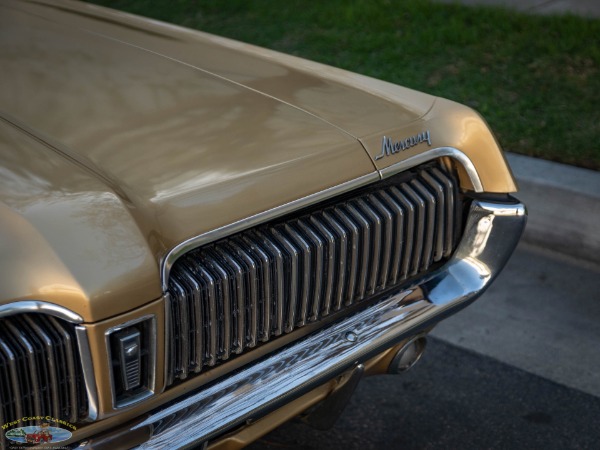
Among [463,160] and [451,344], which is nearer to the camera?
[463,160]

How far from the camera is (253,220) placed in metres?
2.20

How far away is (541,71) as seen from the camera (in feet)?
19.2

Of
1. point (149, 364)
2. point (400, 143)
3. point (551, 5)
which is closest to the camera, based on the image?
point (149, 364)

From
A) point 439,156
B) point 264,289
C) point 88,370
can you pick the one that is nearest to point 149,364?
point 88,370

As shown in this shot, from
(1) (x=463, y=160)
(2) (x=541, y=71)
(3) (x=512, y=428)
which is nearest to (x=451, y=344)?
(3) (x=512, y=428)

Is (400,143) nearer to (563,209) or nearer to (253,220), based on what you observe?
(253,220)

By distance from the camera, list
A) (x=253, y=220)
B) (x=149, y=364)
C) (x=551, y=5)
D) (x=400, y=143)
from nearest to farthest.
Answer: (x=149, y=364) < (x=253, y=220) < (x=400, y=143) < (x=551, y=5)

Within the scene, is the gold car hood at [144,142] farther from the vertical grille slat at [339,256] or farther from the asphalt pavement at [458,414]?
the asphalt pavement at [458,414]

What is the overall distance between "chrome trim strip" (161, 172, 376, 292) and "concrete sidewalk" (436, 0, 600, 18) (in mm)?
4815

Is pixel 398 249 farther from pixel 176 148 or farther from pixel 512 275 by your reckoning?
pixel 512 275

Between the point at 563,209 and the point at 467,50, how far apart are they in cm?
205

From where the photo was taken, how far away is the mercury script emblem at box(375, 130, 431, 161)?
254cm

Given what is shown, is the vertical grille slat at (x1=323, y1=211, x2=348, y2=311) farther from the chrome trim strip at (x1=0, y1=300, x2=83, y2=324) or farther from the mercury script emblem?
the chrome trim strip at (x1=0, y1=300, x2=83, y2=324)

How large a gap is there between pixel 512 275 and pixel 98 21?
2.30 m
